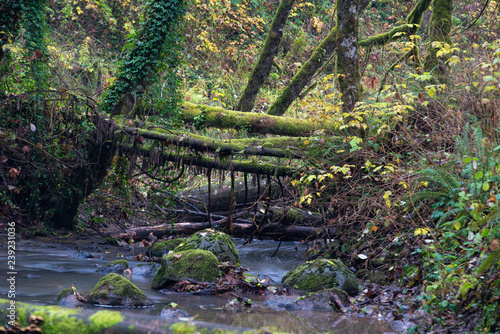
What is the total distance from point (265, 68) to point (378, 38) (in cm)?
294

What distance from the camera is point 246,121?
9258 millimetres

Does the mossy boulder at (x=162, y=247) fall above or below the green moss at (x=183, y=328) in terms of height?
below

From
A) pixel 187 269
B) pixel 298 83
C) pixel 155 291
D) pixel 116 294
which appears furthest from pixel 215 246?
pixel 298 83

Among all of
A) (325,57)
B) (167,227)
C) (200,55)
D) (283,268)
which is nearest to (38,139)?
(167,227)

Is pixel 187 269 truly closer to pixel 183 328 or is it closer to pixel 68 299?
pixel 68 299

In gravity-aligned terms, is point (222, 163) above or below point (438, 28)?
below

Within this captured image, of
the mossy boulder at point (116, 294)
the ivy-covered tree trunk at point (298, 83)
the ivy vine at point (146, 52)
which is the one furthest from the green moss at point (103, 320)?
the ivy-covered tree trunk at point (298, 83)

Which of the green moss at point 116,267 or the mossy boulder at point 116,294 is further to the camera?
the green moss at point 116,267

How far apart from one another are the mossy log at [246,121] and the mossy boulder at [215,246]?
118 inches

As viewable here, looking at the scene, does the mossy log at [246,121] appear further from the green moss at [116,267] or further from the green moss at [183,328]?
the green moss at [183,328]

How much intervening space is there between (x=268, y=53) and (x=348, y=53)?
12.0ft

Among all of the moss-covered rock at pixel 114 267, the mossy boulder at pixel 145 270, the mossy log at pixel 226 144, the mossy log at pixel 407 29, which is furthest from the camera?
the mossy log at pixel 407 29

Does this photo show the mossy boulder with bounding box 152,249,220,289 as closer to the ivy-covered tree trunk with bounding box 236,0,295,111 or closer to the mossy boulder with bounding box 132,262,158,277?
the mossy boulder with bounding box 132,262,158,277

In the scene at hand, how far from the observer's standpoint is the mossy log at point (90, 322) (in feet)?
5.50
